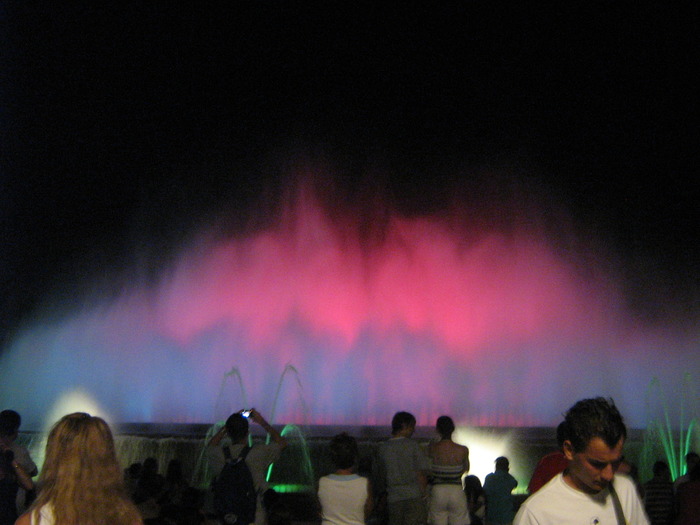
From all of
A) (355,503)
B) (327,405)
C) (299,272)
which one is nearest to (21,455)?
(355,503)

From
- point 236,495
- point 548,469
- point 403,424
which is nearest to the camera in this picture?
point 548,469

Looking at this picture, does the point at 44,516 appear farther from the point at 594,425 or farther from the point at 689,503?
the point at 689,503

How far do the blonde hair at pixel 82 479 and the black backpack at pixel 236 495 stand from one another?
181cm

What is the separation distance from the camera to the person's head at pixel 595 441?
2.00 m

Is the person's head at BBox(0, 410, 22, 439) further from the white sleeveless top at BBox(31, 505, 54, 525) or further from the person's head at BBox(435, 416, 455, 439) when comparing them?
the white sleeveless top at BBox(31, 505, 54, 525)

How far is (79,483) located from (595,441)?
1290 mm

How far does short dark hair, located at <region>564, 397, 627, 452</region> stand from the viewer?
6.55 feet

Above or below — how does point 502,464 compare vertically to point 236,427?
below

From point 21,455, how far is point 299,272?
12.3 metres

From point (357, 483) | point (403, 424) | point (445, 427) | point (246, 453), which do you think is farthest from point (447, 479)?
point (246, 453)

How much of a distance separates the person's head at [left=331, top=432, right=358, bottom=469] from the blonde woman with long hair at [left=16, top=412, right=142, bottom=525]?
169cm

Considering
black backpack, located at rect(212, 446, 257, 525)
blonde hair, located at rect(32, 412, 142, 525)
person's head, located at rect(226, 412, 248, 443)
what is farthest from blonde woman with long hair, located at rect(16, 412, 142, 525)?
person's head, located at rect(226, 412, 248, 443)

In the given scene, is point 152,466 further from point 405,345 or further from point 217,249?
point 217,249

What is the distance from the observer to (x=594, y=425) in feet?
6.59
